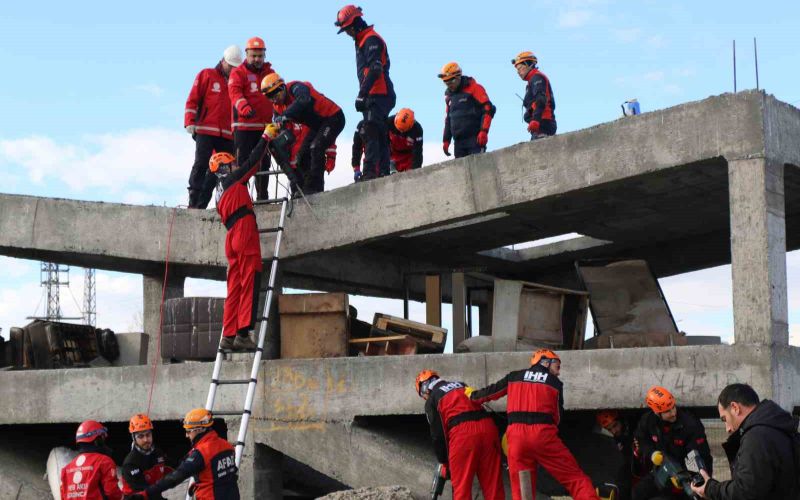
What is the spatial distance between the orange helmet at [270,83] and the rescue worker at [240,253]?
712 millimetres

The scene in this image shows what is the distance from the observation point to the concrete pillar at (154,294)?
48.8 ft

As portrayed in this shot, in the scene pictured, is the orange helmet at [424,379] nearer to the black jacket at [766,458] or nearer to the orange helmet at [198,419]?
the orange helmet at [198,419]

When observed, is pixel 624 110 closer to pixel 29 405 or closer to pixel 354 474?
pixel 354 474

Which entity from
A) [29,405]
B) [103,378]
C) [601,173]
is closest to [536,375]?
[601,173]

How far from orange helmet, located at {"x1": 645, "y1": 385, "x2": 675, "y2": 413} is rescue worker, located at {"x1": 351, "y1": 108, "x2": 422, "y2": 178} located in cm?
596

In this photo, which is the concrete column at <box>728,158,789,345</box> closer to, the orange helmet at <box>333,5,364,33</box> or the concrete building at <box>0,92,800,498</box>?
the concrete building at <box>0,92,800,498</box>

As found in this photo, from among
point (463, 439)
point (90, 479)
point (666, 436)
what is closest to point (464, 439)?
point (463, 439)

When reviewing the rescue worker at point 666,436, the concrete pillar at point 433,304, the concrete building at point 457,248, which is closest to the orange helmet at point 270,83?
the concrete building at point 457,248

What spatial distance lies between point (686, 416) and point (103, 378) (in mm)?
7215

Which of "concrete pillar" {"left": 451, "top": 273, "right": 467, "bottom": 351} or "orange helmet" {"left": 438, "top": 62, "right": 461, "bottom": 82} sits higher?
"orange helmet" {"left": 438, "top": 62, "right": 461, "bottom": 82}

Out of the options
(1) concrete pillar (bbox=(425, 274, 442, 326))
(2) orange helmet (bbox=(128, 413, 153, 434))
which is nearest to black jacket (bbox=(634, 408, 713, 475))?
(1) concrete pillar (bbox=(425, 274, 442, 326))

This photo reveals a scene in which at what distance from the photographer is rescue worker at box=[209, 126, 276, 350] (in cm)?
1254

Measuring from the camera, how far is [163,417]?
13594mm

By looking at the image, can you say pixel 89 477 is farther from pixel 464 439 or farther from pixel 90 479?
pixel 464 439
